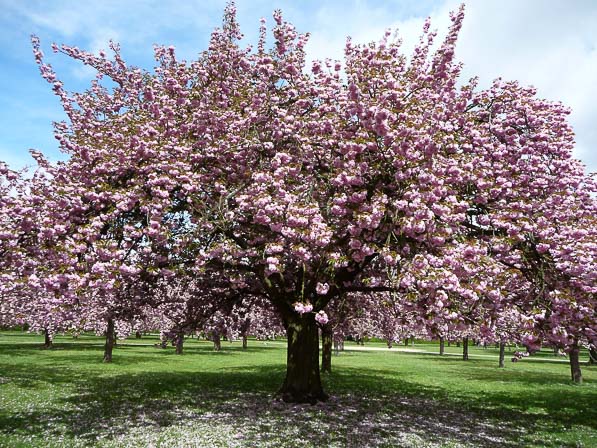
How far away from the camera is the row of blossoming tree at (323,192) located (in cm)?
1147

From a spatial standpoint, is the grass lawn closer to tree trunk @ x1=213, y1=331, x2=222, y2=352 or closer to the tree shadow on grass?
the tree shadow on grass

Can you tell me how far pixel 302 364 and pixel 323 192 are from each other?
8.06 metres

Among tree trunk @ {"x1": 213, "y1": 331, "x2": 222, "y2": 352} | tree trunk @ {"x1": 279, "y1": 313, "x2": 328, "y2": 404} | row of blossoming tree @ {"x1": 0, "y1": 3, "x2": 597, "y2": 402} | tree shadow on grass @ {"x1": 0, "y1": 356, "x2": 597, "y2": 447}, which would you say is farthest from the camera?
tree trunk @ {"x1": 213, "y1": 331, "x2": 222, "y2": 352}

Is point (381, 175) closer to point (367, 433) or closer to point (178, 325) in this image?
point (367, 433)

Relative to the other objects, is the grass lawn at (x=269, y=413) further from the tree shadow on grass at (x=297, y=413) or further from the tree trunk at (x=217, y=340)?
the tree trunk at (x=217, y=340)

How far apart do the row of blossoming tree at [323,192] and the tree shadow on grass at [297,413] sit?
2.84 meters

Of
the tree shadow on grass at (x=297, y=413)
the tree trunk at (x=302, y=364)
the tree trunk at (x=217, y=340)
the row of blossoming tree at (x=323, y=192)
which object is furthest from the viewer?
the tree trunk at (x=217, y=340)

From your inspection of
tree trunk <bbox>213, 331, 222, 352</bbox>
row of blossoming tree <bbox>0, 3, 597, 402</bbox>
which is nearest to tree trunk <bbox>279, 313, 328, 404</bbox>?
row of blossoming tree <bbox>0, 3, 597, 402</bbox>

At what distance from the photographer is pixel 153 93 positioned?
1555 cm

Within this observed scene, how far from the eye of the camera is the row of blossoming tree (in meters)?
11.5

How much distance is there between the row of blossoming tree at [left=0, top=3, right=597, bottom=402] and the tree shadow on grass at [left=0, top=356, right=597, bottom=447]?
2.84m

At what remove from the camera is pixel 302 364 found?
1816 cm

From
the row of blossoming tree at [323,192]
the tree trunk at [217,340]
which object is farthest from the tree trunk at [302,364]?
the tree trunk at [217,340]

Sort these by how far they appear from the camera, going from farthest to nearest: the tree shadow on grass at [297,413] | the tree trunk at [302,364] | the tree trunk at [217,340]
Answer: the tree trunk at [217,340] → the tree trunk at [302,364] → the tree shadow on grass at [297,413]
